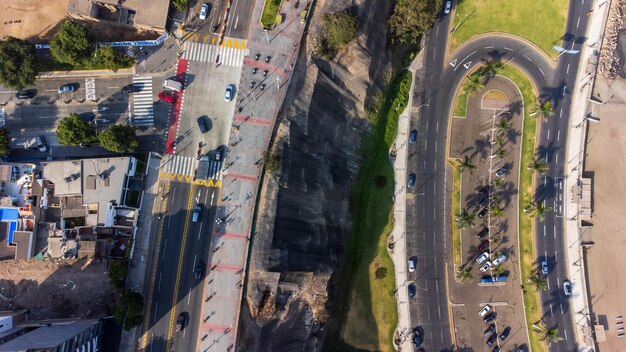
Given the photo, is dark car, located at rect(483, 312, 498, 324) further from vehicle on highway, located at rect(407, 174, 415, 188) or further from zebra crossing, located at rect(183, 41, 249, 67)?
zebra crossing, located at rect(183, 41, 249, 67)

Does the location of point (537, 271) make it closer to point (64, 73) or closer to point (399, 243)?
point (399, 243)

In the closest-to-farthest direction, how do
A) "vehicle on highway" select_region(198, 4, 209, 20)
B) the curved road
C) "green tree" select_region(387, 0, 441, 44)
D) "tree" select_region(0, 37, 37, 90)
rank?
"tree" select_region(0, 37, 37, 90) < "vehicle on highway" select_region(198, 4, 209, 20) < "green tree" select_region(387, 0, 441, 44) < the curved road

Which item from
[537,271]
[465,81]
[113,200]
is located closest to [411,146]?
[465,81]

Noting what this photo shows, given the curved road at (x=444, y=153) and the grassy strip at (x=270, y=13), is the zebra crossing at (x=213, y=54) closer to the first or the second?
the grassy strip at (x=270, y=13)

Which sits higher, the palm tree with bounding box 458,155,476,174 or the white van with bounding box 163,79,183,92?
the white van with bounding box 163,79,183,92

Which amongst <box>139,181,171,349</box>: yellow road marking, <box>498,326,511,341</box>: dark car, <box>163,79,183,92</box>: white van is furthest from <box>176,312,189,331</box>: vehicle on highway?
<box>498,326,511,341</box>: dark car

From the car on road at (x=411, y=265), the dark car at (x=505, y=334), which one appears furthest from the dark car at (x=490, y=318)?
the car on road at (x=411, y=265)
